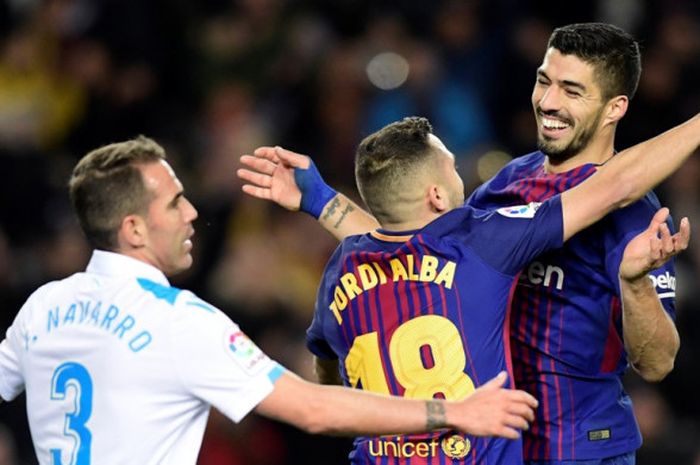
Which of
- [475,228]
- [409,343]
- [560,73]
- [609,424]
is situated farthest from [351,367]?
[560,73]

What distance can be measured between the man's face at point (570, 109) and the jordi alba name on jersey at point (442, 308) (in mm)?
430

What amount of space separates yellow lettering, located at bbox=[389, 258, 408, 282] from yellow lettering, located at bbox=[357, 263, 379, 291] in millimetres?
69

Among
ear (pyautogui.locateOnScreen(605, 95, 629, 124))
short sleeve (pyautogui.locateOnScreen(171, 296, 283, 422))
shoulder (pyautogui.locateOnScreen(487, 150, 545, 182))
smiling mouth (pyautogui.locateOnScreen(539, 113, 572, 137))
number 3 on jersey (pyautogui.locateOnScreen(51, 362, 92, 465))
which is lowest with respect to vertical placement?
number 3 on jersey (pyautogui.locateOnScreen(51, 362, 92, 465))

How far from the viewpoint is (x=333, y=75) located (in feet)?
36.7

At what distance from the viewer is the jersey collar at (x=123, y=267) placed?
476cm

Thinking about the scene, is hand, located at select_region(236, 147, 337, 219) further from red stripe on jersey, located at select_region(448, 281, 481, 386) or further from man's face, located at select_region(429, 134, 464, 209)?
red stripe on jersey, located at select_region(448, 281, 481, 386)

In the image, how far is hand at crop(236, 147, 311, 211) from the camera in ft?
19.3

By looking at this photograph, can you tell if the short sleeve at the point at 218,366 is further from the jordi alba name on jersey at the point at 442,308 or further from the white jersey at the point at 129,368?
the jordi alba name on jersey at the point at 442,308

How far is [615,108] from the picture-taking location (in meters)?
5.51

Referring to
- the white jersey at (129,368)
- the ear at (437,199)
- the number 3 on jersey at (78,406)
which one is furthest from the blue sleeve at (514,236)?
the number 3 on jersey at (78,406)

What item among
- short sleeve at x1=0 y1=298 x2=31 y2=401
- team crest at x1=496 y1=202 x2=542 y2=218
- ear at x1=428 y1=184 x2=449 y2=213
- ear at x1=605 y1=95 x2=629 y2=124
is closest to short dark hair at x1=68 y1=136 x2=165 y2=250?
short sleeve at x1=0 y1=298 x2=31 y2=401

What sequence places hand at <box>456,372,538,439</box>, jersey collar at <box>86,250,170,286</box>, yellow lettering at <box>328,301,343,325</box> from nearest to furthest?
hand at <box>456,372,538,439</box> → jersey collar at <box>86,250,170,286</box> → yellow lettering at <box>328,301,343,325</box>

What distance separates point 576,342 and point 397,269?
787mm

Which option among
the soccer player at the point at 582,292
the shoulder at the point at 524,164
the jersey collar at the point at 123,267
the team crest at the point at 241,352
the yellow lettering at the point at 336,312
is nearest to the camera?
the team crest at the point at 241,352
